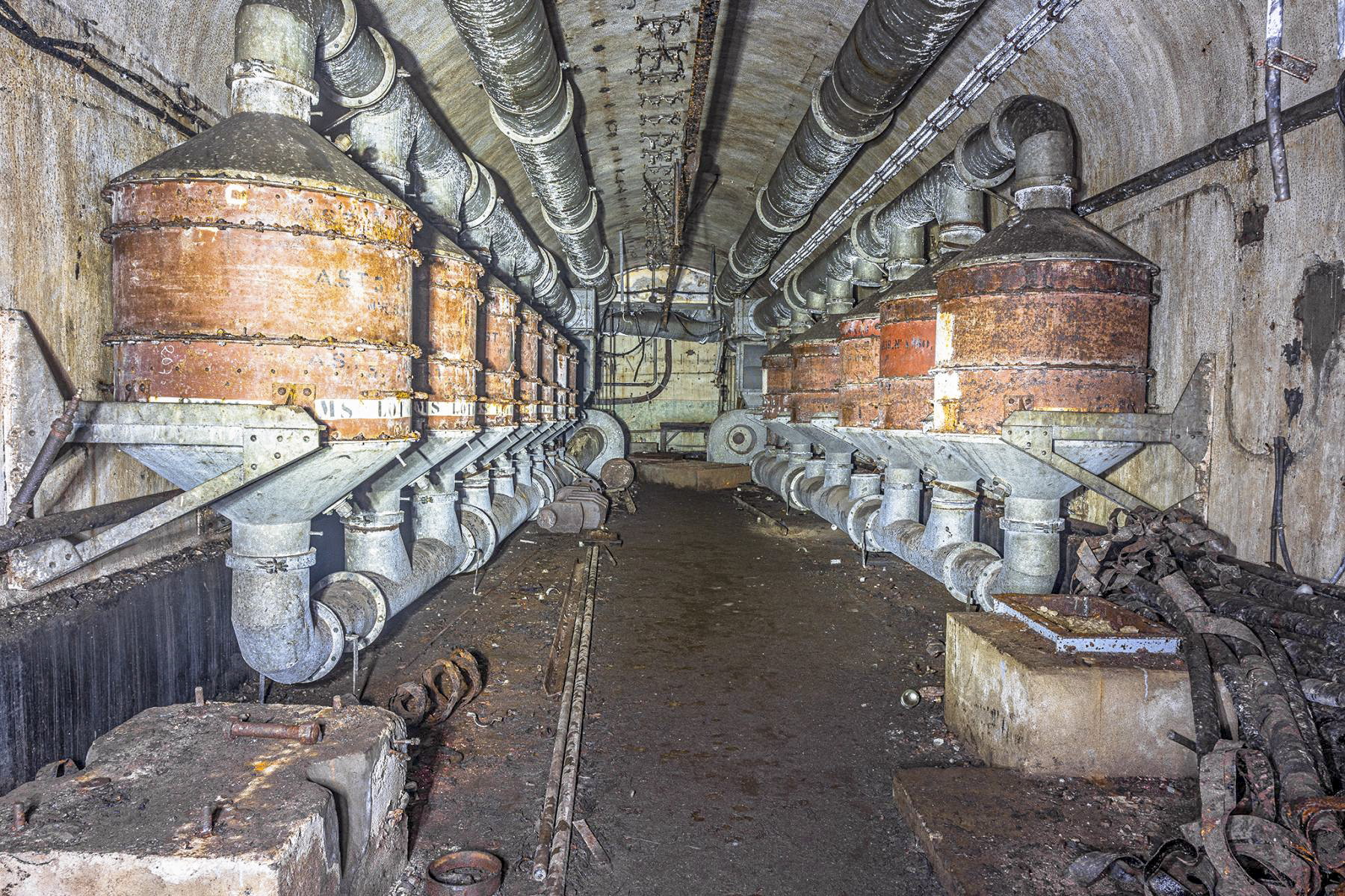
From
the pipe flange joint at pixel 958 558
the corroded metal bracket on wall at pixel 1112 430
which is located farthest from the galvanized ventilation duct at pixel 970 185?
the pipe flange joint at pixel 958 558

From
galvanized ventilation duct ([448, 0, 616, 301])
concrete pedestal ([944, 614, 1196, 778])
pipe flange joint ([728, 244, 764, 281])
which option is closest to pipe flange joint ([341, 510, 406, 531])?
galvanized ventilation duct ([448, 0, 616, 301])

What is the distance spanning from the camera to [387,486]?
6.24 meters

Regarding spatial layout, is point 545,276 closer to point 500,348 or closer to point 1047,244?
point 500,348

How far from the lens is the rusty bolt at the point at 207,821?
2.43 metres

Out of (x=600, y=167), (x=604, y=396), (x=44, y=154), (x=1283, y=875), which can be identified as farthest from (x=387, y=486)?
(x=604, y=396)

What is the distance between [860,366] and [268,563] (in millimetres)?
6927

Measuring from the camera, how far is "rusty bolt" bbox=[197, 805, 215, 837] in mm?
2430

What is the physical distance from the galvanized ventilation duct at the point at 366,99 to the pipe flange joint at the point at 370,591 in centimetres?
289

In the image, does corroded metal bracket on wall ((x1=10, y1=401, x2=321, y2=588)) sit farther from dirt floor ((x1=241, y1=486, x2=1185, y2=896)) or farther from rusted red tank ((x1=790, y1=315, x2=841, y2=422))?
rusted red tank ((x1=790, y1=315, x2=841, y2=422))


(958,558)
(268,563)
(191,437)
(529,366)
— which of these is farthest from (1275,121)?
(529,366)

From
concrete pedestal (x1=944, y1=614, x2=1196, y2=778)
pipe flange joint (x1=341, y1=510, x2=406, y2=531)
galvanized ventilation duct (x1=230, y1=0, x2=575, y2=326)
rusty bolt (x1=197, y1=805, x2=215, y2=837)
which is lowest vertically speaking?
concrete pedestal (x1=944, y1=614, x2=1196, y2=778)

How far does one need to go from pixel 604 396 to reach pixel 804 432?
992 cm

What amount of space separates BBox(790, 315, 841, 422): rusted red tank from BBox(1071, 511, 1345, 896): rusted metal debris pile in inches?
243

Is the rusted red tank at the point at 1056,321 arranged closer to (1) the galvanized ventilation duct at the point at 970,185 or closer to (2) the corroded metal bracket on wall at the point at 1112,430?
(2) the corroded metal bracket on wall at the point at 1112,430
